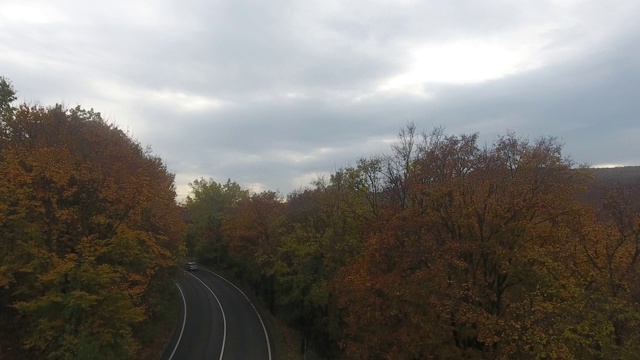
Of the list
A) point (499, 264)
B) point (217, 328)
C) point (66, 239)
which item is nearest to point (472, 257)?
point (499, 264)

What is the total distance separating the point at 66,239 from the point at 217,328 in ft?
64.3

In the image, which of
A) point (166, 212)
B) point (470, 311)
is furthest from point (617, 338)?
point (166, 212)

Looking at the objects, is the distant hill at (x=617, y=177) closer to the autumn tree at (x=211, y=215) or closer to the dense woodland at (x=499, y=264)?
the dense woodland at (x=499, y=264)

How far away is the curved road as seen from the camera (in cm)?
A: 3116

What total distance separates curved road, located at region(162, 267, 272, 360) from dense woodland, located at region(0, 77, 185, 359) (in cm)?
1069

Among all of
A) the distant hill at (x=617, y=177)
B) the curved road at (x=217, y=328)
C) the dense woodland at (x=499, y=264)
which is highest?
the distant hill at (x=617, y=177)

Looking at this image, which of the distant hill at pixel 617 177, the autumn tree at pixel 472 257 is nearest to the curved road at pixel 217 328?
the autumn tree at pixel 472 257

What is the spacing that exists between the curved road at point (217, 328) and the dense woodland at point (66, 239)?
10.7 metres

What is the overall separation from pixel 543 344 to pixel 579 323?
1.30 metres

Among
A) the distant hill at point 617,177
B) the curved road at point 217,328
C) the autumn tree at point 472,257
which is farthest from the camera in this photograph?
the curved road at point 217,328

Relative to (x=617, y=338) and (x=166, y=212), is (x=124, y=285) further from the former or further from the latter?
(x=617, y=338)

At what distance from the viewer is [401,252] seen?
765 inches

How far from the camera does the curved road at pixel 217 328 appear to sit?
102 feet

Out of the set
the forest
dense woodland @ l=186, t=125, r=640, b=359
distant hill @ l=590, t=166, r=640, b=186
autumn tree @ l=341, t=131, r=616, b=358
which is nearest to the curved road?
the forest
